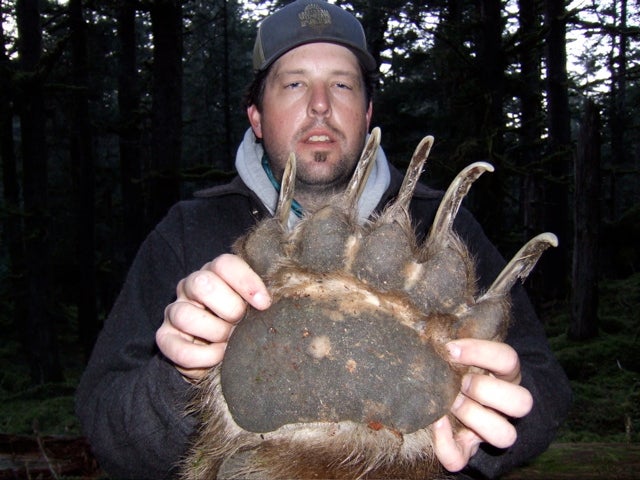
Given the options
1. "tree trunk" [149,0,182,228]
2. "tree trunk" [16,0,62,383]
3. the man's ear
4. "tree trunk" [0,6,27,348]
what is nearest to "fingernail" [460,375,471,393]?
the man's ear

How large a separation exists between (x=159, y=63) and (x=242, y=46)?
78.6 ft

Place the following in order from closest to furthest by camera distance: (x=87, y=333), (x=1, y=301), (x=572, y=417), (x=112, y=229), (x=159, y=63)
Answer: (x=572, y=417) → (x=159, y=63) → (x=87, y=333) → (x=1, y=301) → (x=112, y=229)

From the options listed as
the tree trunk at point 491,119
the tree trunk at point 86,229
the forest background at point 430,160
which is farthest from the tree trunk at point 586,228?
the tree trunk at point 86,229

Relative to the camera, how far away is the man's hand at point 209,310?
1.41 m

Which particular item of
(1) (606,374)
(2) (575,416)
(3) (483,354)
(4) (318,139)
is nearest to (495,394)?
(3) (483,354)

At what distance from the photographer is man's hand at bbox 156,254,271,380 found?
4.64 ft

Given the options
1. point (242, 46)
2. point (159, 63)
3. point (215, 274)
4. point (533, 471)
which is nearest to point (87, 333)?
point (159, 63)

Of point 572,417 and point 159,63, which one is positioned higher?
point 159,63

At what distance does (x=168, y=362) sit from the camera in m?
1.84

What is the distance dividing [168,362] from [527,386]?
1.30 metres

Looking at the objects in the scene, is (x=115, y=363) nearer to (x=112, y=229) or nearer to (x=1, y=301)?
(x=1, y=301)

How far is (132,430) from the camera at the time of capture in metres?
2.06

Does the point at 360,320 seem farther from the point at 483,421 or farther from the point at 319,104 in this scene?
the point at 319,104

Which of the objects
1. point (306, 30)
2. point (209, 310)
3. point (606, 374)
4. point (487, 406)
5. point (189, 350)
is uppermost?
point (306, 30)
